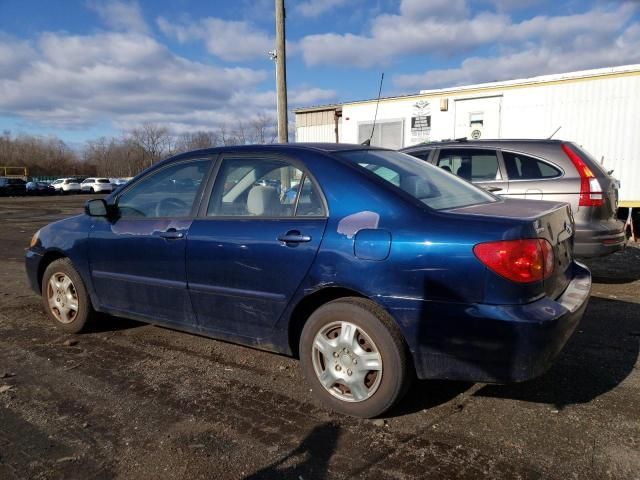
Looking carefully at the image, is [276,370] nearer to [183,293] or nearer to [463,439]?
[183,293]

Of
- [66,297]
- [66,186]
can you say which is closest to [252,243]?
[66,297]

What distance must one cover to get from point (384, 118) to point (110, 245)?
8.99m

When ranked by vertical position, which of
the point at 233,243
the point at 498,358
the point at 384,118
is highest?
the point at 384,118

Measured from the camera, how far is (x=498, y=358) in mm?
2527

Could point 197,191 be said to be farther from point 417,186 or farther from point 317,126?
point 317,126

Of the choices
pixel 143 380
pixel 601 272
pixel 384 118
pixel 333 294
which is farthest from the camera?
pixel 384 118

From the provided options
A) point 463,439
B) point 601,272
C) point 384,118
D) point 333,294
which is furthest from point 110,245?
point 384,118

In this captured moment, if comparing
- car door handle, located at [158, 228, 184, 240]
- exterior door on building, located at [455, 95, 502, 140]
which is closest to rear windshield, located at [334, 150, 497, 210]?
car door handle, located at [158, 228, 184, 240]

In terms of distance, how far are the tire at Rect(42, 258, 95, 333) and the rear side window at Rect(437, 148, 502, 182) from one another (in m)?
4.10

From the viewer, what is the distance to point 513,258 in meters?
2.51

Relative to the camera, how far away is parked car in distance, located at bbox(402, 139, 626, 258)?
526cm

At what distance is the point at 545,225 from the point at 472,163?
356cm

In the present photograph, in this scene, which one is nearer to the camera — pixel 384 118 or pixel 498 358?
pixel 498 358

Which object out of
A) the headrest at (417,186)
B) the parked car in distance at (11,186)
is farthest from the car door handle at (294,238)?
the parked car in distance at (11,186)
